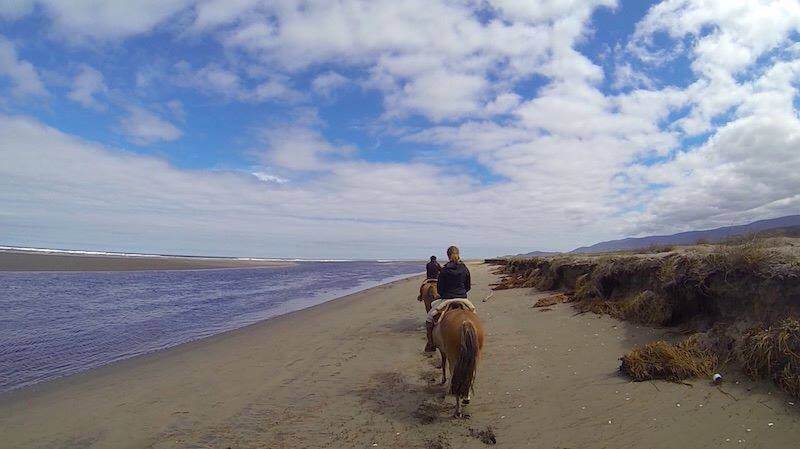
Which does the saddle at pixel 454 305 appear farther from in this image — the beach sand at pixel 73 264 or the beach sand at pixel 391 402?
the beach sand at pixel 73 264

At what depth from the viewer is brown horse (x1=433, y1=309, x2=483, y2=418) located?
6236 millimetres

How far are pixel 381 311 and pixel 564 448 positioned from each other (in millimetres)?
13018

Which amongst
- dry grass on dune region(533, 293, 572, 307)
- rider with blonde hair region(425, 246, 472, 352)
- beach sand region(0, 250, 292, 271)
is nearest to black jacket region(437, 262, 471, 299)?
rider with blonde hair region(425, 246, 472, 352)

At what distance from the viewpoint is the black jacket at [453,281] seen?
8.72 meters

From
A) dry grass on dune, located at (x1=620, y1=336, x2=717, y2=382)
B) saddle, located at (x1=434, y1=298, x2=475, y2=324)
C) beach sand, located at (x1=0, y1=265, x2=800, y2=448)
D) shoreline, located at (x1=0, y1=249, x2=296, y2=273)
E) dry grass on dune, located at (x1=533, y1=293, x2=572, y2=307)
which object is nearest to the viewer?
beach sand, located at (x1=0, y1=265, x2=800, y2=448)

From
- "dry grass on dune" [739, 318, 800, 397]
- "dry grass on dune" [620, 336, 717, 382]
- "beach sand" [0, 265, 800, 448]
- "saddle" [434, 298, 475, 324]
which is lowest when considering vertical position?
"beach sand" [0, 265, 800, 448]

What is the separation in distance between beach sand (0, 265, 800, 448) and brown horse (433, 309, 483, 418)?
431 millimetres

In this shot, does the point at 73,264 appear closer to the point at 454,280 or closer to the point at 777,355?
the point at 454,280

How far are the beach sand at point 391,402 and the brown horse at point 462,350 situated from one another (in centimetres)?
43

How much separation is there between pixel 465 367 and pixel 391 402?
1.65 m

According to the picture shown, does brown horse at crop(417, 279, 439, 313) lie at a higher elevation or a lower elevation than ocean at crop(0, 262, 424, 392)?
higher

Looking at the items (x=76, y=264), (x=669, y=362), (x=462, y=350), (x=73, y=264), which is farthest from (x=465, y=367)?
(x=76, y=264)

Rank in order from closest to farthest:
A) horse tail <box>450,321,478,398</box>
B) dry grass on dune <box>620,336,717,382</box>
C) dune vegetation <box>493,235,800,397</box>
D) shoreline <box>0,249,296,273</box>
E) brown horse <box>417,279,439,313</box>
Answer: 1. dune vegetation <box>493,235,800,397</box>
2. dry grass on dune <box>620,336,717,382</box>
3. horse tail <box>450,321,478,398</box>
4. brown horse <box>417,279,439,313</box>
5. shoreline <box>0,249,296,273</box>

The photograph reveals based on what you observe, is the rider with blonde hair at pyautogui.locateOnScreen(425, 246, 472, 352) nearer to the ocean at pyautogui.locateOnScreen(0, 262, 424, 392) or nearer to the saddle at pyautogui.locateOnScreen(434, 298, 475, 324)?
the saddle at pyautogui.locateOnScreen(434, 298, 475, 324)
